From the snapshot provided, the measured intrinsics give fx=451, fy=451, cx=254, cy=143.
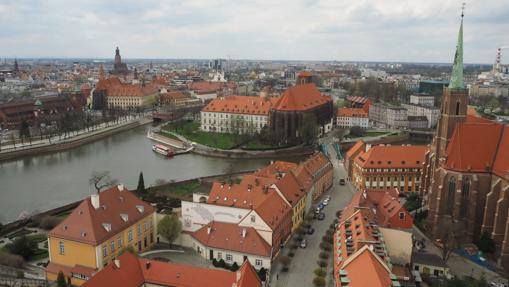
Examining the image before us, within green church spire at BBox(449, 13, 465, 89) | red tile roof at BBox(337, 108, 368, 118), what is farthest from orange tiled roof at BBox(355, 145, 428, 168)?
red tile roof at BBox(337, 108, 368, 118)

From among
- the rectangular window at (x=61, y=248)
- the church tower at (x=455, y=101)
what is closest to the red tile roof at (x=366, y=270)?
the church tower at (x=455, y=101)

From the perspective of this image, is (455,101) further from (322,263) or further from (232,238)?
(232,238)

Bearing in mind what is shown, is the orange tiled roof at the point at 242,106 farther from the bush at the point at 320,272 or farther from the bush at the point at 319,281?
the bush at the point at 319,281

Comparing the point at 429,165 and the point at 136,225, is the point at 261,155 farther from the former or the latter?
the point at 136,225

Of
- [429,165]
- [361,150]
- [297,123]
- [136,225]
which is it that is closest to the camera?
[136,225]

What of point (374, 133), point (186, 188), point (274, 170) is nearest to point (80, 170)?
point (186, 188)

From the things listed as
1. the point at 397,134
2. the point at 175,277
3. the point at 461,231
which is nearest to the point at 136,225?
the point at 175,277
